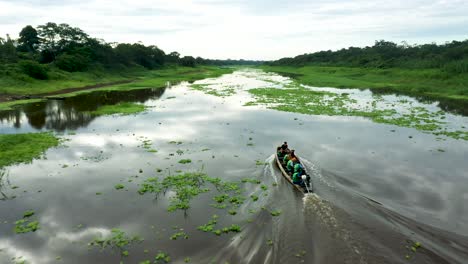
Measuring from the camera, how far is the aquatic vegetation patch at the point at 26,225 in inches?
612

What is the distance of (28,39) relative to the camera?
11375cm

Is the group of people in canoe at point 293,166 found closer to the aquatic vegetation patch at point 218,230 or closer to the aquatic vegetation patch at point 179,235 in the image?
the aquatic vegetation patch at point 218,230

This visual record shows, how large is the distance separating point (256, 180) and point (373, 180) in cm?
805

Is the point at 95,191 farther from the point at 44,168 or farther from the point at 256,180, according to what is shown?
the point at 256,180

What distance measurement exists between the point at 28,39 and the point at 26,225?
405 ft

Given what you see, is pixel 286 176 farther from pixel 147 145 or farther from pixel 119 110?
pixel 119 110

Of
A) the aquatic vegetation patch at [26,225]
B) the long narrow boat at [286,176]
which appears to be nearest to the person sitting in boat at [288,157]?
the long narrow boat at [286,176]

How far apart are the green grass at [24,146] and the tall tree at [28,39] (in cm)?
10190

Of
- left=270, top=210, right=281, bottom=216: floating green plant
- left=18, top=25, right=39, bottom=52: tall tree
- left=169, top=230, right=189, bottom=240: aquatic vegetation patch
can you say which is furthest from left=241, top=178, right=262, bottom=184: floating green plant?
left=18, top=25, right=39, bottom=52: tall tree

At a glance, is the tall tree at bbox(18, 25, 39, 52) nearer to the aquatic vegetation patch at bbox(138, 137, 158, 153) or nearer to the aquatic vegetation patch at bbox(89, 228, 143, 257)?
the aquatic vegetation patch at bbox(138, 137, 158, 153)

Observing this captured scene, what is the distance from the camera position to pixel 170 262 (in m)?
13.2

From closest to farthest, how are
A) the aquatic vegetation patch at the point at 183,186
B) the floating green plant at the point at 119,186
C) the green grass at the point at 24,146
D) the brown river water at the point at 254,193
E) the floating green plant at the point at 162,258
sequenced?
the floating green plant at the point at 162,258
the brown river water at the point at 254,193
the aquatic vegetation patch at the point at 183,186
the floating green plant at the point at 119,186
the green grass at the point at 24,146

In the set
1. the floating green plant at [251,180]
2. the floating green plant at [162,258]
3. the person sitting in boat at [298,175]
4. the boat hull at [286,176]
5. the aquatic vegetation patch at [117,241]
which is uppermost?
the person sitting in boat at [298,175]

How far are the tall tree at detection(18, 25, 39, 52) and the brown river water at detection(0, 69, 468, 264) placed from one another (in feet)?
312
